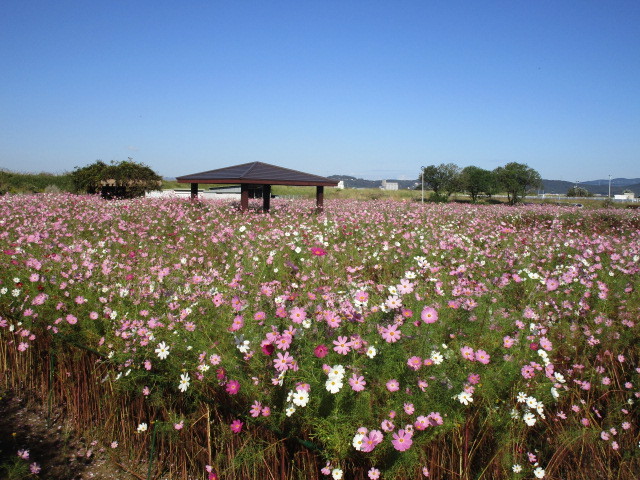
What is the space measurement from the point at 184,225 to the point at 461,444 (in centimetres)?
700

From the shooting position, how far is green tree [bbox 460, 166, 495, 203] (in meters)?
57.9

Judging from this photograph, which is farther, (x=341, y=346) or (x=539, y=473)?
(x=539, y=473)

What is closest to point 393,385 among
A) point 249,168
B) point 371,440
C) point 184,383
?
point 371,440

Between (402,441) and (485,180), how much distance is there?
61434 millimetres

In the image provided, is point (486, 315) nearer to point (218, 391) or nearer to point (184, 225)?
point (218, 391)

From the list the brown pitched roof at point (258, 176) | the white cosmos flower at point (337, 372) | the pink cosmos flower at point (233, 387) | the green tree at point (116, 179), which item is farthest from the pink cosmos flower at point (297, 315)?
the green tree at point (116, 179)

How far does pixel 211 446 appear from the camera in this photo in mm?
2600

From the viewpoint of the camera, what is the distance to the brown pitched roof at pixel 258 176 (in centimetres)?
1183

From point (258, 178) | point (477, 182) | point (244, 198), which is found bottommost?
point (244, 198)

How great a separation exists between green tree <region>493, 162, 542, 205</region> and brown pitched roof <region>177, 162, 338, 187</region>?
2018 inches

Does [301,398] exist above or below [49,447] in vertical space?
above

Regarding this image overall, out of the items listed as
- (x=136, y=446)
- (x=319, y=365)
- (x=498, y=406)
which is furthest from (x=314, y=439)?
(x=136, y=446)

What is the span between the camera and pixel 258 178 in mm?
11719

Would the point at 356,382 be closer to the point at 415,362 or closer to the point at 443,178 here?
the point at 415,362
